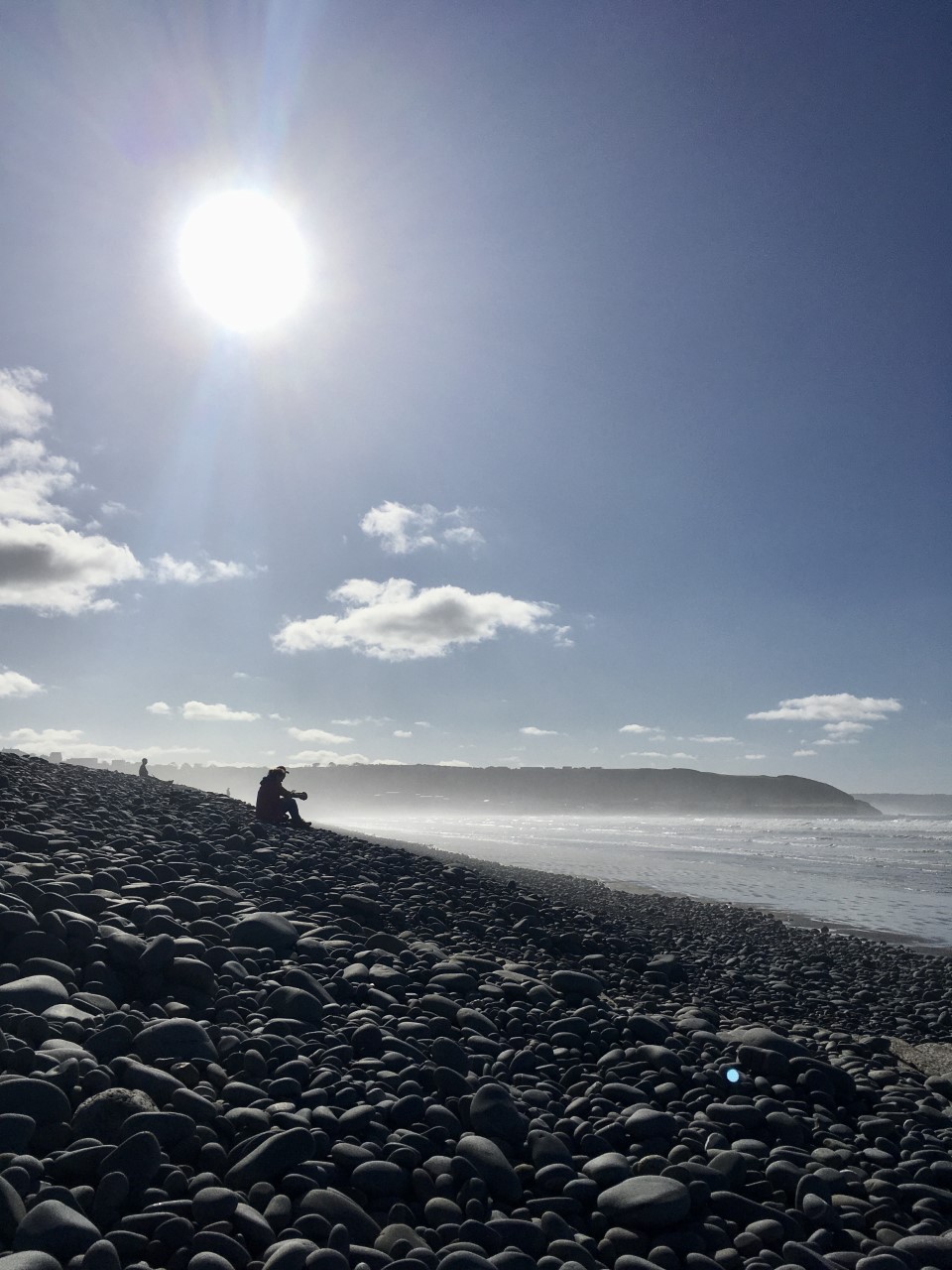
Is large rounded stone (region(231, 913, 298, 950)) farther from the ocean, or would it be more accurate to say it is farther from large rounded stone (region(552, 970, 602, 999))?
the ocean

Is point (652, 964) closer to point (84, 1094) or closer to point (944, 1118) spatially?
point (944, 1118)

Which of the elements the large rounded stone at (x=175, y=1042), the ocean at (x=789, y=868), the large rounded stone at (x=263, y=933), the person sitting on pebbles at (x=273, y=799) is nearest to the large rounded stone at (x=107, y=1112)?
the large rounded stone at (x=175, y=1042)

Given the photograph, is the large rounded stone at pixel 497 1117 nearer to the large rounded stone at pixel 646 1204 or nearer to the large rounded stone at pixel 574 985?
the large rounded stone at pixel 646 1204

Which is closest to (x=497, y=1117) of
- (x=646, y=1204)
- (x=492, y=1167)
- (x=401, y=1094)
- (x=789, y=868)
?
(x=492, y=1167)

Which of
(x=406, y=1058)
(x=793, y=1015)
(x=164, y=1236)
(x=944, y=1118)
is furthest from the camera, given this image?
A: (x=793, y=1015)

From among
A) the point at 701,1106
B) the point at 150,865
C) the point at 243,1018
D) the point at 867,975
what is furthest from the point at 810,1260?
the point at 867,975

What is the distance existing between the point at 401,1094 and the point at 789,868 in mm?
29783

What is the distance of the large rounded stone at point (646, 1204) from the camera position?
4156 millimetres

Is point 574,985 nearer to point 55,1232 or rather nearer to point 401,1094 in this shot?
point 401,1094

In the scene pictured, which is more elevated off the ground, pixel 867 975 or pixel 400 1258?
pixel 400 1258

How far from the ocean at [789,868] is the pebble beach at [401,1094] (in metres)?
11.1

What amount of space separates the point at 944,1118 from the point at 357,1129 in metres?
5.04

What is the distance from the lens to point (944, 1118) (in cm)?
630

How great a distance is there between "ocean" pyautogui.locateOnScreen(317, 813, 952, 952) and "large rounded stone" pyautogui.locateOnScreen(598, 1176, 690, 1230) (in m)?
14.2
